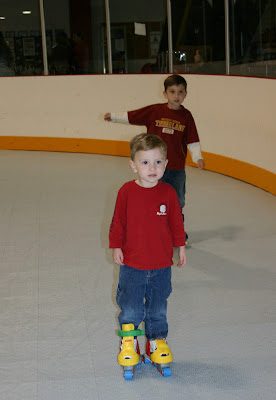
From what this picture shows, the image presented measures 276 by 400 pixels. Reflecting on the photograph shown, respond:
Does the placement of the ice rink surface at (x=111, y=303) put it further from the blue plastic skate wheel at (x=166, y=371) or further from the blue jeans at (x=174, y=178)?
the blue jeans at (x=174, y=178)

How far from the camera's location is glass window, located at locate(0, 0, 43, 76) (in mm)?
9547

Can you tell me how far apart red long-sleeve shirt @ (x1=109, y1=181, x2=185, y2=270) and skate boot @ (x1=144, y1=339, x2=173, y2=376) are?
36 centimetres

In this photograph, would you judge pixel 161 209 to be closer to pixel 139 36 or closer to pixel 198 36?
pixel 198 36

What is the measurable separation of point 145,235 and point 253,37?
15.7 feet

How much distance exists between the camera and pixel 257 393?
244cm

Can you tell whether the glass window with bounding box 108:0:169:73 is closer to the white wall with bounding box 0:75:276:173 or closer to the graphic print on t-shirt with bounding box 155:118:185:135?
the white wall with bounding box 0:75:276:173

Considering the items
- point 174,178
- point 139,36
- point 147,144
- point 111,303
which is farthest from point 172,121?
point 139,36

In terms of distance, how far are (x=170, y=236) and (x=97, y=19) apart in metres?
7.24

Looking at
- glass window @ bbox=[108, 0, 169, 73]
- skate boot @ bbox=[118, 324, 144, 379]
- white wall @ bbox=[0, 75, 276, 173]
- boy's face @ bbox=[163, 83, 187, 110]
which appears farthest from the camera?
glass window @ bbox=[108, 0, 169, 73]

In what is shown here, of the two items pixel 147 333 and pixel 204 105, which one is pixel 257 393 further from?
pixel 204 105

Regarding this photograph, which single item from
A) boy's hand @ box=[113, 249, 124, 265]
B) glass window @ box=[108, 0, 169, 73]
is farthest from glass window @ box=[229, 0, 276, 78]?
boy's hand @ box=[113, 249, 124, 265]

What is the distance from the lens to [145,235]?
8.35 feet

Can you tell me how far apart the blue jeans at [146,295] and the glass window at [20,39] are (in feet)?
24.3

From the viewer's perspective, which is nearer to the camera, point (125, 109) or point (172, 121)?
point (172, 121)
